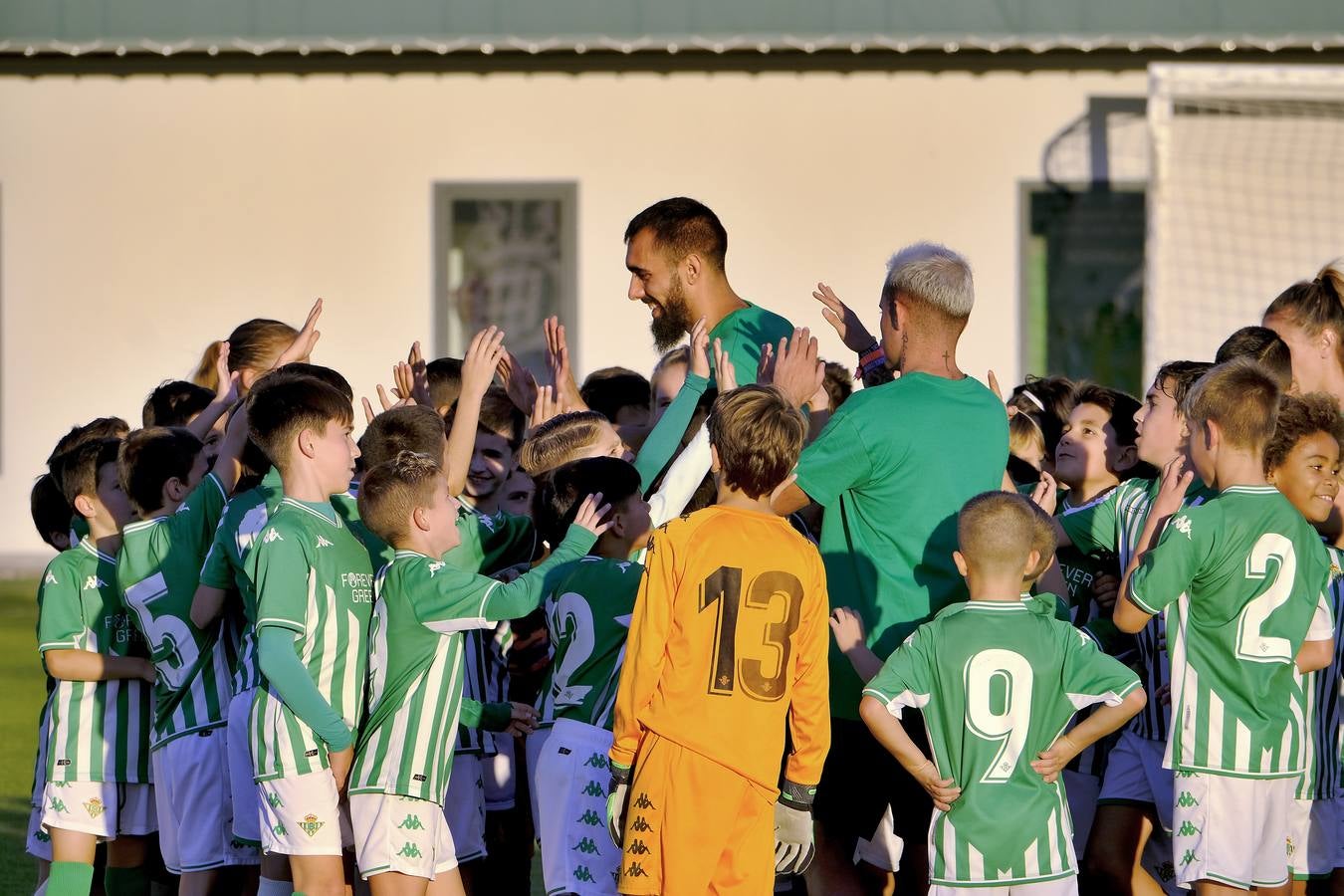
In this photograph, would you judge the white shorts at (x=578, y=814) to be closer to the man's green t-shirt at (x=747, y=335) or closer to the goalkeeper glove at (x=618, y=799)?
the goalkeeper glove at (x=618, y=799)

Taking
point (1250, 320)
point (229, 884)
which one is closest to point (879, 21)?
point (1250, 320)

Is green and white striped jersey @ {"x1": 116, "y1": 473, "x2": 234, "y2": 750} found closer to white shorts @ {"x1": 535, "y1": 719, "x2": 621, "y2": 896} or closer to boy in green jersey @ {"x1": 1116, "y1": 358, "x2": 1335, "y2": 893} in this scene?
white shorts @ {"x1": 535, "y1": 719, "x2": 621, "y2": 896}

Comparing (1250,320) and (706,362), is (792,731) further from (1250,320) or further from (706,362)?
(1250,320)

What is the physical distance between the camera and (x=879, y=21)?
1227 centimetres

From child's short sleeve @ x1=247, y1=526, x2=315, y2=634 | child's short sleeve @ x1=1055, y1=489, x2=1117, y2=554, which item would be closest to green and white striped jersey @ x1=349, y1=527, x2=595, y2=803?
child's short sleeve @ x1=247, y1=526, x2=315, y2=634

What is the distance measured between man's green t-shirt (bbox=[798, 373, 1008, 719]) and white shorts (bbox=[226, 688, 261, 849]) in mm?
1643

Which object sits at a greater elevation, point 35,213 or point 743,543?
point 35,213

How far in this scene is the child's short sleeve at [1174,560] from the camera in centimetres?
415

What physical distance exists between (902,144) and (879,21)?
970 millimetres

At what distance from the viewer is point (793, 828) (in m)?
3.89

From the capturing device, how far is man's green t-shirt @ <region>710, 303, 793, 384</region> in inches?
198

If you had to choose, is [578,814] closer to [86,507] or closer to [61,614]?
[61,614]

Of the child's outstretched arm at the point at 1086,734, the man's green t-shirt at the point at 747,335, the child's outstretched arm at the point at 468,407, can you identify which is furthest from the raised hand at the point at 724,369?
the child's outstretched arm at the point at 1086,734

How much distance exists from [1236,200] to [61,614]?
31.7 ft
